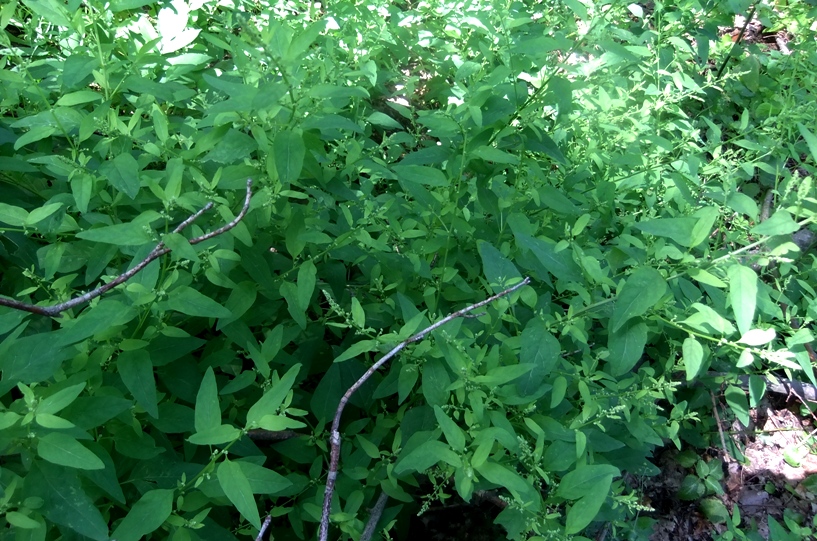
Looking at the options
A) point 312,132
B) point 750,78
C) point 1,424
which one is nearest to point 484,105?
point 312,132

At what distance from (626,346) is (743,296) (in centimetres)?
34

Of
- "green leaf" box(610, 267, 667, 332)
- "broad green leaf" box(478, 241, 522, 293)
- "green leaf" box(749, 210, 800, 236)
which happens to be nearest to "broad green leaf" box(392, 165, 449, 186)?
"broad green leaf" box(478, 241, 522, 293)

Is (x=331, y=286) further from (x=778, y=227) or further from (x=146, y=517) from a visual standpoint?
(x=778, y=227)

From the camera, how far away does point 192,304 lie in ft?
5.13

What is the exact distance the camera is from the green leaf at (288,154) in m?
1.51

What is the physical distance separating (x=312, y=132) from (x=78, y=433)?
3.47 ft

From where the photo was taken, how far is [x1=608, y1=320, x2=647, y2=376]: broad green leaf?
1.68m

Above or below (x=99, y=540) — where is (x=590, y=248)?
above

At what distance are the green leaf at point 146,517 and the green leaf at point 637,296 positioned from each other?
127 cm

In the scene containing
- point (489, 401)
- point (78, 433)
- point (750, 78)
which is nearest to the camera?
point (78, 433)

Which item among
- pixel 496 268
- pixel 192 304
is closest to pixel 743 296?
pixel 496 268

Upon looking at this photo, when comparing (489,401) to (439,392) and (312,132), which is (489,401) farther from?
(312,132)

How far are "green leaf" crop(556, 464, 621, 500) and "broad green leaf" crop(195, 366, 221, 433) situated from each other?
3.08ft

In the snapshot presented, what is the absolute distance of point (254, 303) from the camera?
204 cm
